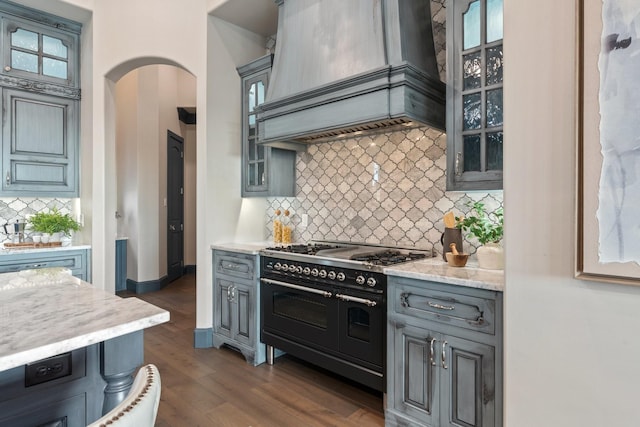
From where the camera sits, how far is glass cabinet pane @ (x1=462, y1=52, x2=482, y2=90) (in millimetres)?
2123

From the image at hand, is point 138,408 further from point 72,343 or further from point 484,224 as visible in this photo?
point 484,224

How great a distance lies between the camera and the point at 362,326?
2.34 metres

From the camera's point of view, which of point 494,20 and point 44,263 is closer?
point 494,20

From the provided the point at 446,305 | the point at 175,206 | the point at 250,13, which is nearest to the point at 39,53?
the point at 250,13

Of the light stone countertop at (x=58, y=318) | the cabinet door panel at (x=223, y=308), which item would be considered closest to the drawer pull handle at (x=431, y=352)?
the light stone countertop at (x=58, y=318)

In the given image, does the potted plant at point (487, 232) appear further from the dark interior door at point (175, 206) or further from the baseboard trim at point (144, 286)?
the dark interior door at point (175, 206)

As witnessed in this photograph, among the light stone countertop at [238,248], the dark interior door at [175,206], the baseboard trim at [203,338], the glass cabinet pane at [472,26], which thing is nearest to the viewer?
the glass cabinet pane at [472,26]

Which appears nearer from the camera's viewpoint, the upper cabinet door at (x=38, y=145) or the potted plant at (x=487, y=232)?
the potted plant at (x=487, y=232)

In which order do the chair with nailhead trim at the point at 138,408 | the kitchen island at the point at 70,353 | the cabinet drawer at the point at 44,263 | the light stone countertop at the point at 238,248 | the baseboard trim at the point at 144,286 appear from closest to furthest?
the chair with nailhead trim at the point at 138,408, the kitchen island at the point at 70,353, the light stone countertop at the point at 238,248, the cabinet drawer at the point at 44,263, the baseboard trim at the point at 144,286

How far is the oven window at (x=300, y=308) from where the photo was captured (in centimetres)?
258

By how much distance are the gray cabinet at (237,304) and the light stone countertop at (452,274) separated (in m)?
1.37

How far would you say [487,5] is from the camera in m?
2.09

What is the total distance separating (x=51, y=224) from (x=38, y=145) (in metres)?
0.85

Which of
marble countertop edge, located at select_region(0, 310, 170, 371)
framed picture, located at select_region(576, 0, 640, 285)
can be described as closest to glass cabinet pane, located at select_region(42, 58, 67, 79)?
marble countertop edge, located at select_region(0, 310, 170, 371)
